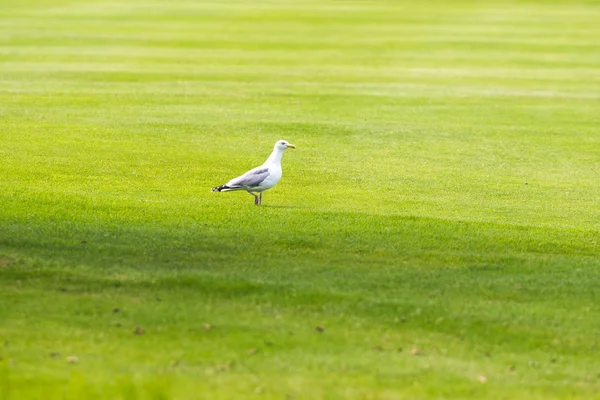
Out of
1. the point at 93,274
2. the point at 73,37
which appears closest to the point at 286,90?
the point at 73,37

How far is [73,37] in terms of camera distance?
3697 centimetres

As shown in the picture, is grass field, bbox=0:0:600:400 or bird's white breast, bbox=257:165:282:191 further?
bird's white breast, bbox=257:165:282:191

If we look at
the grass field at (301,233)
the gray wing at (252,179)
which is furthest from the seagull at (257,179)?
the grass field at (301,233)

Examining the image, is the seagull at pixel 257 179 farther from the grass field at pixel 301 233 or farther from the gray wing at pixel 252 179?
the grass field at pixel 301 233

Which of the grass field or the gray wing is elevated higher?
the gray wing

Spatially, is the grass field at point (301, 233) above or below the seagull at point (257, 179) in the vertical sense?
below

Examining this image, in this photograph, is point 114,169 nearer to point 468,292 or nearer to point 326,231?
point 326,231

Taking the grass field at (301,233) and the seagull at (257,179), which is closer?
the grass field at (301,233)

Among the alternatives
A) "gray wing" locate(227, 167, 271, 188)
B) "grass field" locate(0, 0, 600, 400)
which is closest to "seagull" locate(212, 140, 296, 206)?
"gray wing" locate(227, 167, 271, 188)

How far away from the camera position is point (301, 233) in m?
12.6

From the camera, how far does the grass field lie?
862cm

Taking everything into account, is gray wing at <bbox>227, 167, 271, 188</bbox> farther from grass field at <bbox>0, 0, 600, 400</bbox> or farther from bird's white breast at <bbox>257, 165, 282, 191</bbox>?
grass field at <bbox>0, 0, 600, 400</bbox>

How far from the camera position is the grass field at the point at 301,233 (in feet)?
28.3

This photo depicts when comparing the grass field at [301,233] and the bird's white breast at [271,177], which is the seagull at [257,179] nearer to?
the bird's white breast at [271,177]
